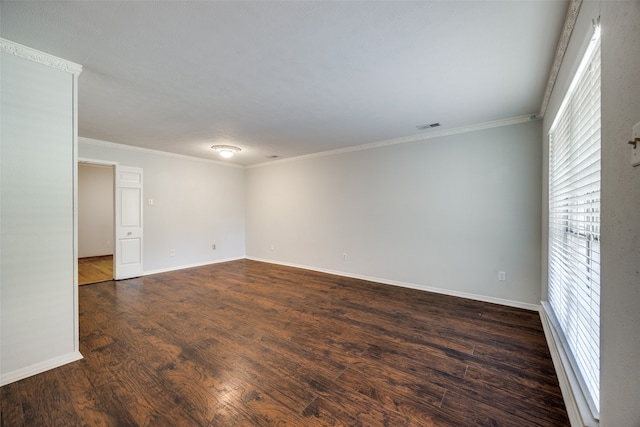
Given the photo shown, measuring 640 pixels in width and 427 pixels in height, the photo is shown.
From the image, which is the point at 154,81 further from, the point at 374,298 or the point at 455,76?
the point at 374,298

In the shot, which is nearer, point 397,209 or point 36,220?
point 36,220

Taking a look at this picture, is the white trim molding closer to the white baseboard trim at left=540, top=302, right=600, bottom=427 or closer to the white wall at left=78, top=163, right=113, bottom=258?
the white wall at left=78, top=163, right=113, bottom=258

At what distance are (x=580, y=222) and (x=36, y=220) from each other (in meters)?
3.92

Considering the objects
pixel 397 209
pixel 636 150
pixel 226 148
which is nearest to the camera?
pixel 636 150

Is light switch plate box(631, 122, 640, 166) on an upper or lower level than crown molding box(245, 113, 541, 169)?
lower

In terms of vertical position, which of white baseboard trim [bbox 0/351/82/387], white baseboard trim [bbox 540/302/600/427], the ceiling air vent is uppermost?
the ceiling air vent

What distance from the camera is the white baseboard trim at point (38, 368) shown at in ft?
6.29

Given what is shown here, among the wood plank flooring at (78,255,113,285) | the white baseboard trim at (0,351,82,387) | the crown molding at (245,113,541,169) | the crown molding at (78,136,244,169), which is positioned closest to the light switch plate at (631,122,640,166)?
the crown molding at (245,113,541,169)

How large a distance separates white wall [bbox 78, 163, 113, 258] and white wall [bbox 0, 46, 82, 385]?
6133 mm

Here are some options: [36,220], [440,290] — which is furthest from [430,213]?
[36,220]

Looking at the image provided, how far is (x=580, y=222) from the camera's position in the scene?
5.68 ft

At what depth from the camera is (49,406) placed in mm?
1705

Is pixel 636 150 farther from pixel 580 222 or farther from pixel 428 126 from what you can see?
pixel 428 126

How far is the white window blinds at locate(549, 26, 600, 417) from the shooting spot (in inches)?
54.0
